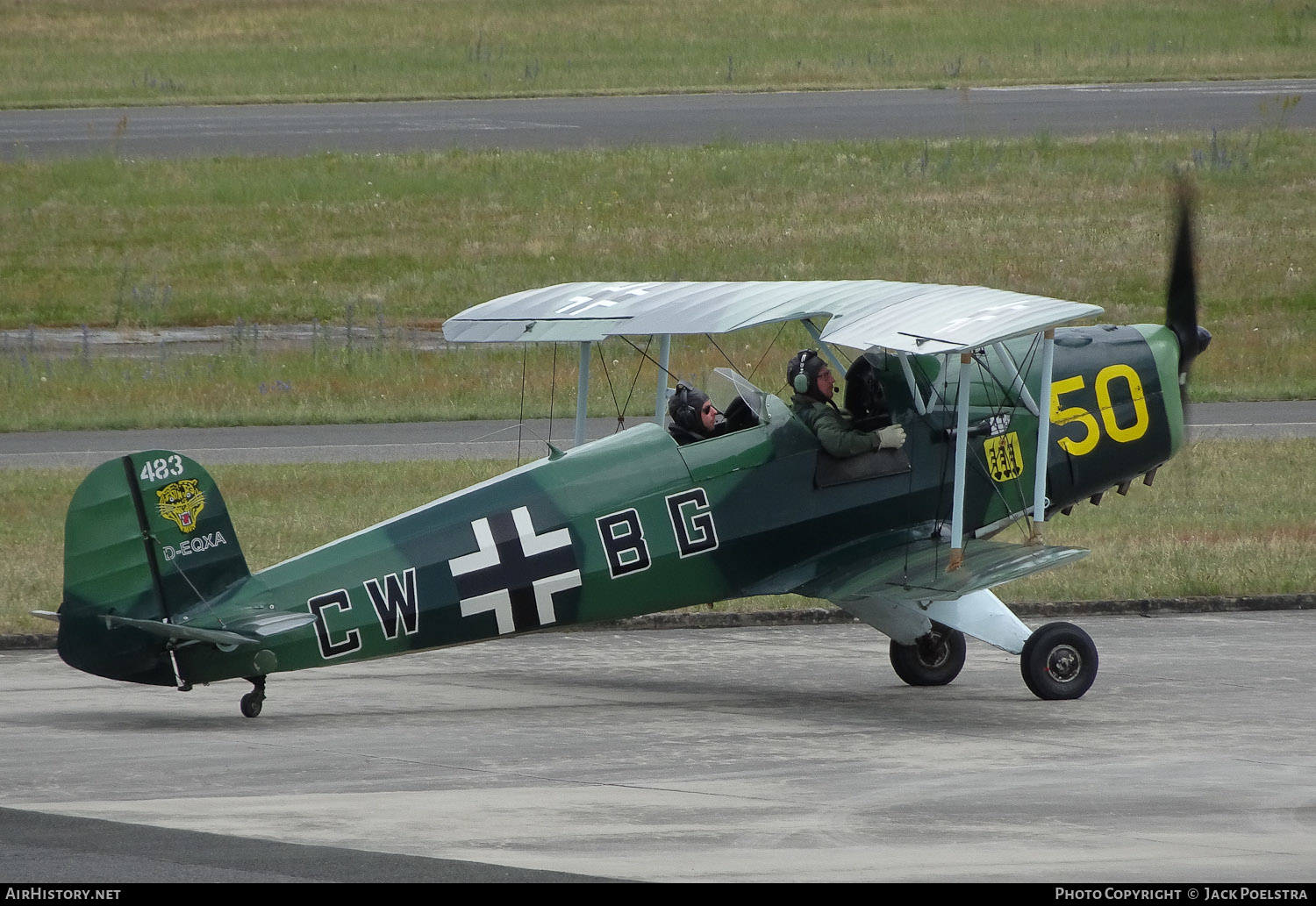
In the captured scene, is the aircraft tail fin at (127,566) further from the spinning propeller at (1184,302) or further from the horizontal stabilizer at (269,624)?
the spinning propeller at (1184,302)

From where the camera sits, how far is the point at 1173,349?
12.8m

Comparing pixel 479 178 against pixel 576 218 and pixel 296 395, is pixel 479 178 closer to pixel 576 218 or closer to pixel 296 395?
pixel 576 218

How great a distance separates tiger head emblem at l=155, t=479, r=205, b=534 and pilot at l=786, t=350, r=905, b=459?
3761 millimetres

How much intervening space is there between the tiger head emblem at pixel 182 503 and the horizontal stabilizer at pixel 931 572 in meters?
3.83

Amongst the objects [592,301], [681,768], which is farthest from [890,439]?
[681,768]

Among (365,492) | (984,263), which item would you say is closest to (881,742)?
(365,492)

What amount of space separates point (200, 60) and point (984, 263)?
25032 mm

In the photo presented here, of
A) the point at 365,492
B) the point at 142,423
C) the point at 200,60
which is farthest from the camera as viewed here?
the point at 200,60

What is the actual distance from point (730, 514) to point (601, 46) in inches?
1478

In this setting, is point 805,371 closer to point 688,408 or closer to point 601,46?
point 688,408

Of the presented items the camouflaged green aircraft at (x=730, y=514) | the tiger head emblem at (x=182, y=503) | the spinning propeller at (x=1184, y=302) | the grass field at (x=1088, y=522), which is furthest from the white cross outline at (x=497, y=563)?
the spinning propeller at (x=1184, y=302)

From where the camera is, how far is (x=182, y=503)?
10.5 m

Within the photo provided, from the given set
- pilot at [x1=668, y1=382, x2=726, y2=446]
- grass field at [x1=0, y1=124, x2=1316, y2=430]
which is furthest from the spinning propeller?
grass field at [x1=0, y1=124, x2=1316, y2=430]

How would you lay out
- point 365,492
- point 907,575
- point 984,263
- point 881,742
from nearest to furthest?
point 881,742, point 907,575, point 365,492, point 984,263
